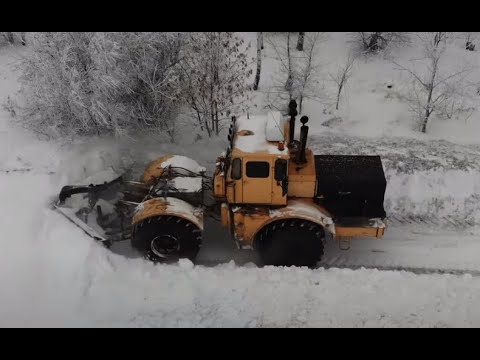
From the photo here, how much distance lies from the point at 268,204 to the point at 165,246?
2077mm

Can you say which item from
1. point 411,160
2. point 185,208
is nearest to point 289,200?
point 185,208

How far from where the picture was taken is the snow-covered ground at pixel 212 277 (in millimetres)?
8133

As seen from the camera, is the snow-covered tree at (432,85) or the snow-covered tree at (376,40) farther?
the snow-covered tree at (376,40)

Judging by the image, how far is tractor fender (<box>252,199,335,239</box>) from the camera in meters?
8.94

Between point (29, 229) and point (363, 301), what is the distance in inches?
239

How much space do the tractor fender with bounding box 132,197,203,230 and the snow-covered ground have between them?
2.62ft

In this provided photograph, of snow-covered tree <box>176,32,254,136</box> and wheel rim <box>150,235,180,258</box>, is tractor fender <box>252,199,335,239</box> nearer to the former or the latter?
wheel rim <box>150,235,180,258</box>

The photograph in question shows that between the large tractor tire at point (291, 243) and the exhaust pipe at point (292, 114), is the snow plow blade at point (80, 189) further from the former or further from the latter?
the exhaust pipe at point (292, 114)

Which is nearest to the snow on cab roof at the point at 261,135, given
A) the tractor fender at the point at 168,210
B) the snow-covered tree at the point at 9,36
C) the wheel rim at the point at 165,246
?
the tractor fender at the point at 168,210

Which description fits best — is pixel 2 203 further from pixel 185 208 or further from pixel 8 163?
pixel 185 208

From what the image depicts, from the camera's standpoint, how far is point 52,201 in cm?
1001

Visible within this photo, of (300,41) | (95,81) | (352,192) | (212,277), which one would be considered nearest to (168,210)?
(212,277)

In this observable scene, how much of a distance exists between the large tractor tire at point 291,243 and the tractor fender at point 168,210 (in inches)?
47.7

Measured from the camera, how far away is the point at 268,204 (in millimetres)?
9141
